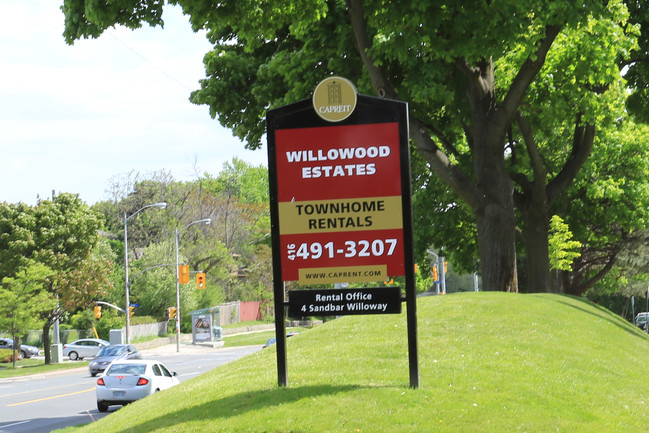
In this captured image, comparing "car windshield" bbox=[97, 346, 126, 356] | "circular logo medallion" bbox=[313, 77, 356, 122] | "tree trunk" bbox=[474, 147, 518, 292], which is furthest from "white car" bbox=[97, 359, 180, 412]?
"car windshield" bbox=[97, 346, 126, 356]

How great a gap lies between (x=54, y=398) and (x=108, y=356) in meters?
11.9

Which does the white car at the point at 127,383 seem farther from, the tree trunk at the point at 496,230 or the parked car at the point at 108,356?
the parked car at the point at 108,356

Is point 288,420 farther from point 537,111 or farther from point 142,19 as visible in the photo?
point 537,111

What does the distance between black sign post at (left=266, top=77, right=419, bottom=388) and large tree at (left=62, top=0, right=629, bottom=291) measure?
16.5 feet

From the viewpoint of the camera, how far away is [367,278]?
10102mm

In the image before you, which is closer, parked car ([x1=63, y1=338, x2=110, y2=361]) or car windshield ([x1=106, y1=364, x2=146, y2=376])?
car windshield ([x1=106, y1=364, x2=146, y2=376])

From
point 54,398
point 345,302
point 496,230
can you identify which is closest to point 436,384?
point 345,302

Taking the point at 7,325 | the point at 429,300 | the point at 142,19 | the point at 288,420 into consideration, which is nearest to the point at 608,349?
the point at 429,300

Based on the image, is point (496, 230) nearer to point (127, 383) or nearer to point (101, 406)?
point (127, 383)

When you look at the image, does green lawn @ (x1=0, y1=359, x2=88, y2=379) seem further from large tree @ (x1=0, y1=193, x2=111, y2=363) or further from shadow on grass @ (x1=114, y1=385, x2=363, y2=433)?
shadow on grass @ (x1=114, y1=385, x2=363, y2=433)

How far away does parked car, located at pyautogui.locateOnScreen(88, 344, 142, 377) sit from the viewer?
3931 centimetres

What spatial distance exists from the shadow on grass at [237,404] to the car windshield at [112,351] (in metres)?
31.9

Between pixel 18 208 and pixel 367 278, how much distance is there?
44119 mm

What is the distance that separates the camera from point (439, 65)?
20.0 m
